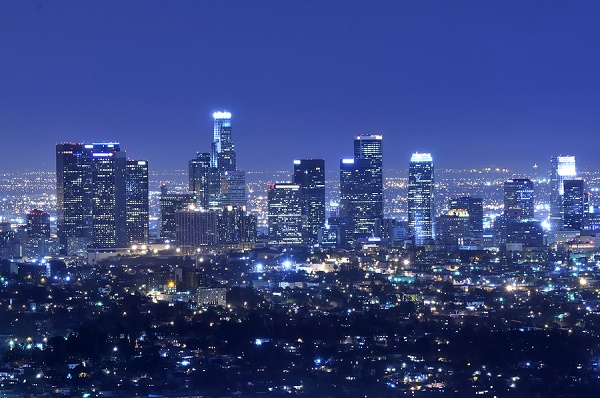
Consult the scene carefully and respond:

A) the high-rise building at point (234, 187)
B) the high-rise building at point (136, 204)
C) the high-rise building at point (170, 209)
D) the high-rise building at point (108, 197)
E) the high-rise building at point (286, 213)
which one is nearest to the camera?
the high-rise building at point (108, 197)

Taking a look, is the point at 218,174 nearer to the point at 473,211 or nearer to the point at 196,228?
the point at 196,228

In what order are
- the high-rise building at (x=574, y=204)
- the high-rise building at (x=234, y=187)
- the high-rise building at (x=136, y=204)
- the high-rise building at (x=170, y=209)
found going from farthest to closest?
the high-rise building at (x=234, y=187) → the high-rise building at (x=574, y=204) → the high-rise building at (x=170, y=209) → the high-rise building at (x=136, y=204)

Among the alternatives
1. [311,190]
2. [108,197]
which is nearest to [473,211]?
[311,190]

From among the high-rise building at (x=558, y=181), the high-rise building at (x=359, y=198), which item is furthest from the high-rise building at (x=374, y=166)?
the high-rise building at (x=558, y=181)

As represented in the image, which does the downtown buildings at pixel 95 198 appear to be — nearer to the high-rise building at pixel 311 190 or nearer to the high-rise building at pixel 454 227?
the high-rise building at pixel 311 190

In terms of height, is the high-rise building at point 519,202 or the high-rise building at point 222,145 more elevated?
the high-rise building at point 222,145

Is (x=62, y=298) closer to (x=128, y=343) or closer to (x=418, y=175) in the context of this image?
(x=128, y=343)

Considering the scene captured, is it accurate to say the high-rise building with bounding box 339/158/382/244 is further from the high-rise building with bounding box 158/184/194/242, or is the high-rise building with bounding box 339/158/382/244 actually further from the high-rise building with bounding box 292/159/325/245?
the high-rise building with bounding box 158/184/194/242
